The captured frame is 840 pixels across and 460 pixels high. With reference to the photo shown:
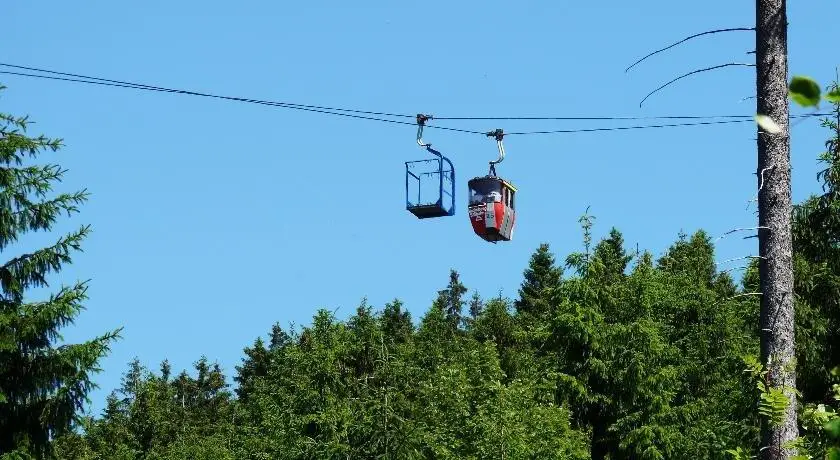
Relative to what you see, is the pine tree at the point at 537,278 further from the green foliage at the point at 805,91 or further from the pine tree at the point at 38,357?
the green foliage at the point at 805,91

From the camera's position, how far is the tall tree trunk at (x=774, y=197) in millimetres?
14617

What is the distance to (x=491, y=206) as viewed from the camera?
2939 centimetres

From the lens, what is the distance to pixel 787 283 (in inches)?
583

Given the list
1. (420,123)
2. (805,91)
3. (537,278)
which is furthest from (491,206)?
(537,278)

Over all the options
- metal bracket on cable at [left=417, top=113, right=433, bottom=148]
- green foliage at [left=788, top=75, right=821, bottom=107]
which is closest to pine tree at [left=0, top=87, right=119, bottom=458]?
metal bracket on cable at [left=417, top=113, right=433, bottom=148]

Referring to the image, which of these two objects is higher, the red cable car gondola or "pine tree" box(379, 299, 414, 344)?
"pine tree" box(379, 299, 414, 344)

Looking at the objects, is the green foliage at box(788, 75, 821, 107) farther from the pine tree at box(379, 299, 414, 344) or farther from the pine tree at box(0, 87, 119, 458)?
the pine tree at box(379, 299, 414, 344)

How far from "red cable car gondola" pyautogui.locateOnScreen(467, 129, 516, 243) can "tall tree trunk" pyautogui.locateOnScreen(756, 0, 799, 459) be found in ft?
46.3

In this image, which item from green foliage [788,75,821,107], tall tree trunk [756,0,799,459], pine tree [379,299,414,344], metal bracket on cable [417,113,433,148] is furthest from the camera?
pine tree [379,299,414,344]

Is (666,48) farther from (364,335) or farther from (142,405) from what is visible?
(142,405)

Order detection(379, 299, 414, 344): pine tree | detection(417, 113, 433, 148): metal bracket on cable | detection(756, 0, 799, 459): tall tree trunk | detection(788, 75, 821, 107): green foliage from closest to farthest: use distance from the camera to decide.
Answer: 1. detection(788, 75, 821, 107): green foliage
2. detection(756, 0, 799, 459): tall tree trunk
3. detection(417, 113, 433, 148): metal bracket on cable
4. detection(379, 299, 414, 344): pine tree

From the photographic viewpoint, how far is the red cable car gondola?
2934cm

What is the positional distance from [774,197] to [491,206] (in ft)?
48.5

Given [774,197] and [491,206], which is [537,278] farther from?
[774,197]
